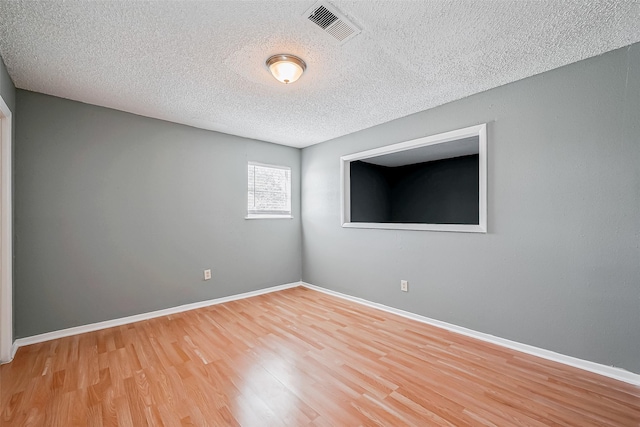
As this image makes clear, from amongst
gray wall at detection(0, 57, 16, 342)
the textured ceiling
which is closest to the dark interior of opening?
the textured ceiling

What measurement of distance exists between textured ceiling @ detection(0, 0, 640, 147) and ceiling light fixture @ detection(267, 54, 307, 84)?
0.20 ft

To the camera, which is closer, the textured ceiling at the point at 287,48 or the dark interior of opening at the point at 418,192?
the textured ceiling at the point at 287,48

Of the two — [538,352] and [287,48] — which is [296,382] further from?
[287,48]

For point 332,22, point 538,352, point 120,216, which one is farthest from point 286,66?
point 538,352

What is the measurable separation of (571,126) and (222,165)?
3.84 metres

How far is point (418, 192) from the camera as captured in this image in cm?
Result: 600

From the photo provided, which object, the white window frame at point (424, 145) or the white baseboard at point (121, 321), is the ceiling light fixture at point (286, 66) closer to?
the white window frame at point (424, 145)

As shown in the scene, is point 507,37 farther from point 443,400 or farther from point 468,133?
point 443,400

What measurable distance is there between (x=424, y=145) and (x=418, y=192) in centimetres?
308

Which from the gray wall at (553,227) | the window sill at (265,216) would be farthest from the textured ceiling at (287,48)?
the window sill at (265,216)

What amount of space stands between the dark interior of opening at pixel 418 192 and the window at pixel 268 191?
1.31m

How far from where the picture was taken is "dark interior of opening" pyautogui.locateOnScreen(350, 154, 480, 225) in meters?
5.28

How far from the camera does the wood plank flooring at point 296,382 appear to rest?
1590 millimetres

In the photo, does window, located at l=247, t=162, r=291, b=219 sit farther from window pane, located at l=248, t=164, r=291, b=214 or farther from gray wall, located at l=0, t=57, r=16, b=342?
gray wall, located at l=0, t=57, r=16, b=342
